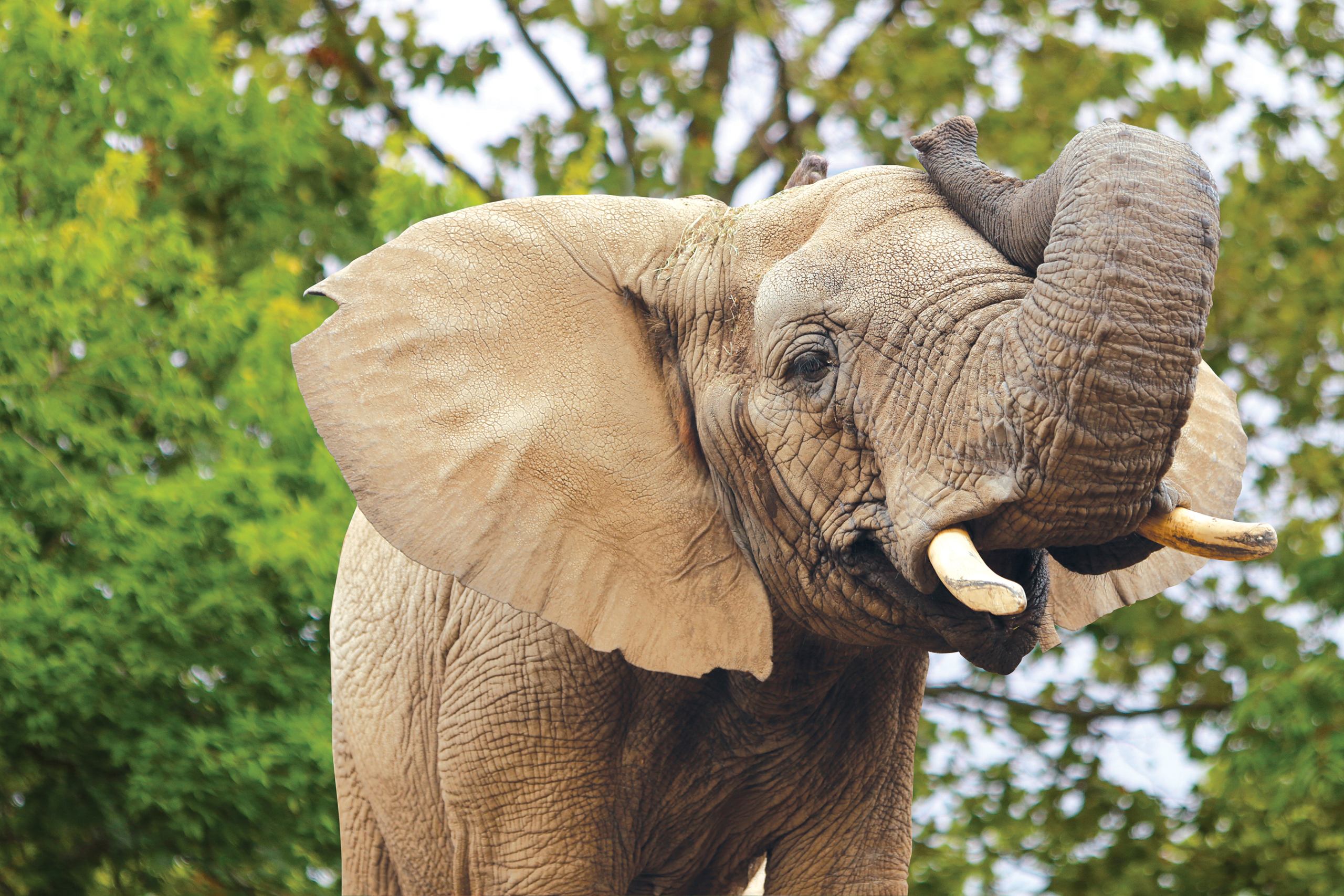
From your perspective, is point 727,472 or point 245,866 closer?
point 727,472

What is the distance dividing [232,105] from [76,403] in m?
2.21

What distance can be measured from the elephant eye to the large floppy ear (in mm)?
324

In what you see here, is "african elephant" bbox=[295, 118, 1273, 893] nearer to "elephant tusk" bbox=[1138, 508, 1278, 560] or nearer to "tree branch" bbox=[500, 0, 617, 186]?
"elephant tusk" bbox=[1138, 508, 1278, 560]

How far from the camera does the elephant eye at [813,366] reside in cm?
262

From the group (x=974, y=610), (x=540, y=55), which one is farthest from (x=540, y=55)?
(x=974, y=610)

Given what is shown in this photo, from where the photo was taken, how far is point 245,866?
661 cm

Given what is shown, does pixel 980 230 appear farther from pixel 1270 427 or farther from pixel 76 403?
pixel 1270 427

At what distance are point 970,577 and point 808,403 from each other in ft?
1.70

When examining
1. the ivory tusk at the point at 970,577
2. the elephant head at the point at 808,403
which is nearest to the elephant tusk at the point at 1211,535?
the elephant head at the point at 808,403

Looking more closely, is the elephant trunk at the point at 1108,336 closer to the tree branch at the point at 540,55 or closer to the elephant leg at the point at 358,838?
the elephant leg at the point at 358,838

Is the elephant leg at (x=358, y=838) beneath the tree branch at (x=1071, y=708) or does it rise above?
above

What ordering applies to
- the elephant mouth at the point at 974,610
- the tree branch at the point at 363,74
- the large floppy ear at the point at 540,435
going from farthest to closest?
the tree branch at the point at 363,74 < the large floppy ear at the point at 540,435 < the elephant mouth at the point at 974,610

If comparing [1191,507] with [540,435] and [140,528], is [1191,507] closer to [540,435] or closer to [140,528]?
[540,435]

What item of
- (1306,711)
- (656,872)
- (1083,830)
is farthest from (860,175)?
(1083,830)
